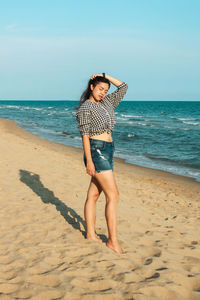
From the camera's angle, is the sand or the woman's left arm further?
the woman's left arm

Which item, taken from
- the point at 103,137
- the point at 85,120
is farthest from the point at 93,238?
the point at 85,120

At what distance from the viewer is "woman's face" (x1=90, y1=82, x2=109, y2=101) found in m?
3.61

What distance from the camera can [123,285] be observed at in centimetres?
298

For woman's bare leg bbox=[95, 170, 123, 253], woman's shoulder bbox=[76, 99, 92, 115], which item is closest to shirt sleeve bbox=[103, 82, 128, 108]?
woman's shoulder bbox=[76, 99, 92, 115]

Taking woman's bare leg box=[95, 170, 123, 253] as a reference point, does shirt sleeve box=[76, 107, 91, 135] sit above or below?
above

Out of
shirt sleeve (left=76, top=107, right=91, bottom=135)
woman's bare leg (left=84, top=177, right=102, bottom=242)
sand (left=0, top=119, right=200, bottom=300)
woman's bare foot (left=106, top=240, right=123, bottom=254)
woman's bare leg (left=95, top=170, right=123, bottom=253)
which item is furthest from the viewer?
woman's bare leg (left=84, top=177, right=102, bottom=242)

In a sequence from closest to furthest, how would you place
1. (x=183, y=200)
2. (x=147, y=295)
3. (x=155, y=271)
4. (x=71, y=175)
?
(x=147, y=295)
(x=155, y=271)
(x=183, y=200)
(x=71, y=175)

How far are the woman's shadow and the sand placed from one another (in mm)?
13

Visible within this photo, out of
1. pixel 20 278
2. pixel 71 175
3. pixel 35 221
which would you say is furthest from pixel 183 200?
pixel 20 278

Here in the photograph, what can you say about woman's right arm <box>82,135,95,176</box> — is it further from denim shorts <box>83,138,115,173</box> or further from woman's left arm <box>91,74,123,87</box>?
woman's left arm <box>91,74,123,87</box>

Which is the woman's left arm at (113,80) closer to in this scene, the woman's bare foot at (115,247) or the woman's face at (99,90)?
the woman's face at (99,90)

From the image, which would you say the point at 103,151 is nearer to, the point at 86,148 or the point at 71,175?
the point at 86,148

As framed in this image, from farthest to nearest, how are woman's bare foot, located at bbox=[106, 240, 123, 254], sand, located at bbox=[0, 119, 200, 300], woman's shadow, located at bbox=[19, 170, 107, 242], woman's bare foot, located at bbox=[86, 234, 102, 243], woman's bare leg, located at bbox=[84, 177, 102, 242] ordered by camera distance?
woman's shadow, located at bbox=[19, 170, 107, 242]
woman's bare foot, located at bbox=[86, 234, 102, 243]
woman's bare leg, located at bbox=[84, 177, 102, 242]
woman's bare foot, located at bbox=[106, 240, 123, 254]
sand, located at bbox=[0, 119, 200, 300]

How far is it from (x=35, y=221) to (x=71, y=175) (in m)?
3.56
